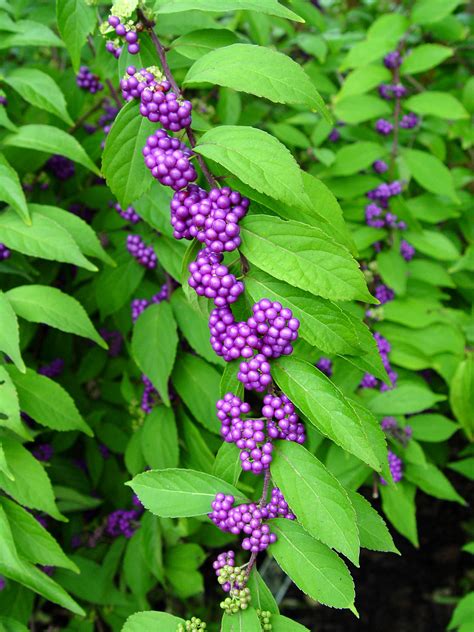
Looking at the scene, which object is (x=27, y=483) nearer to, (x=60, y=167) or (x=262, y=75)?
(x=262, y=75)

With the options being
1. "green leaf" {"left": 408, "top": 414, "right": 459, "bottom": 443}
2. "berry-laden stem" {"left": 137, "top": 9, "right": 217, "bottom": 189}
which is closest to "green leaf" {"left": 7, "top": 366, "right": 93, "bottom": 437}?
"berry-laden stem" {"left": 137, "top": 9, "right": 217, "bottom": 189}

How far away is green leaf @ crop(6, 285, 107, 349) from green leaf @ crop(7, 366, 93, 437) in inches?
7.0

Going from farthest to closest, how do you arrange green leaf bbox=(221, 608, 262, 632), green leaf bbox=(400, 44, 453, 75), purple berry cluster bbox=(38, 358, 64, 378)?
green leaf bbox=(400, 44, 453, 75)
purple berry cluster bbox=(38, 358, 64, 378)
green leaf bbox=(221, 608, 262, 632)

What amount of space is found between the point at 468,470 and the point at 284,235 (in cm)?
224

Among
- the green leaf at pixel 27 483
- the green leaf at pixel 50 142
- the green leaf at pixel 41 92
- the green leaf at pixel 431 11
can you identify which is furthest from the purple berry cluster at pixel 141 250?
the green leaf at pixel 431 11

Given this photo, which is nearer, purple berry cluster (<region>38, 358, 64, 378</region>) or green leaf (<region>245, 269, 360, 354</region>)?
green leaf (<region>245, 269, 360, 354</region>)

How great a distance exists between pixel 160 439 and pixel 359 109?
6.31ft

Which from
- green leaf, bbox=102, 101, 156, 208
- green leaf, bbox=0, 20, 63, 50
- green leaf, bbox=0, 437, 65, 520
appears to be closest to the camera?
green leaf, bbox=102, 101, 156, 208

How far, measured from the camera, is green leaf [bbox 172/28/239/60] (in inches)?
65.0

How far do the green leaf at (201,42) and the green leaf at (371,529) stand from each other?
3.93 ft

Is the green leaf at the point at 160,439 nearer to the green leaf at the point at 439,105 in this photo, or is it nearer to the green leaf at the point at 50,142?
the green leaf at the point at 50,142

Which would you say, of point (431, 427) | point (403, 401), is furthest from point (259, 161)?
point (431, 427)

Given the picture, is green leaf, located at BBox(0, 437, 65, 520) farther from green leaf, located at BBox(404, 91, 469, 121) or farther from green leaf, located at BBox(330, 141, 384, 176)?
green leaf, located at BBox(404, 91, 469, 121)

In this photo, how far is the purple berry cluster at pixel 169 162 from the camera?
134 centimetres
